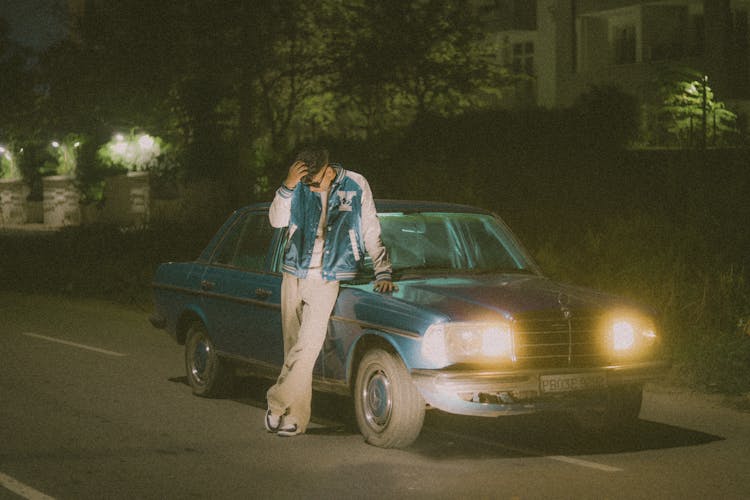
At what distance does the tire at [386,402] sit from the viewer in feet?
26.0

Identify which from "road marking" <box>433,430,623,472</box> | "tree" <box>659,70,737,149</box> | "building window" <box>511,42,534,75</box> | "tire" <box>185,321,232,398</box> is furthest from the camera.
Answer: "building window" <box>511,42,534,75</box>

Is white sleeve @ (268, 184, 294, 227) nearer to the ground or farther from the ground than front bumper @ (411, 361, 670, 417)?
farther from the ground

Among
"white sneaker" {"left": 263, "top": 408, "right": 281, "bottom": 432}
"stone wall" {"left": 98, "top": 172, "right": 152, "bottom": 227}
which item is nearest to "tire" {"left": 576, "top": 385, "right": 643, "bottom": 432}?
"white sneaker" {"left": 263, "top": 408, "right": 281, "bottom": 432}

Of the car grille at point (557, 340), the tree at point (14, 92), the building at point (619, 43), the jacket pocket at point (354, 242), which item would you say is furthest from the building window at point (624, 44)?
the car grille at point (557, 340)

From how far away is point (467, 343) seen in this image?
25.7ft

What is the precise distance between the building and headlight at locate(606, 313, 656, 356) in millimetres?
25546

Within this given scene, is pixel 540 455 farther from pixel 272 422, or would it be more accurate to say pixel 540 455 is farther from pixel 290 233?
pixel 290 233

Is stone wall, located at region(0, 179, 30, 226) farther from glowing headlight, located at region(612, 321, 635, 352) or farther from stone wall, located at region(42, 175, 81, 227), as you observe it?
glowing headlight, located at region(612, 321, 635, 352)

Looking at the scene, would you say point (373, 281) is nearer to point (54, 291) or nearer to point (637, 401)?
point (637, 401)

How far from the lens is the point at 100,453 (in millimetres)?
8180

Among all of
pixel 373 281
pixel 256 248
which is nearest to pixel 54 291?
pixel 256 248

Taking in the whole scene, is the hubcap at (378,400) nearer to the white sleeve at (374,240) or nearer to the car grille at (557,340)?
the white sleeve at (374,240)

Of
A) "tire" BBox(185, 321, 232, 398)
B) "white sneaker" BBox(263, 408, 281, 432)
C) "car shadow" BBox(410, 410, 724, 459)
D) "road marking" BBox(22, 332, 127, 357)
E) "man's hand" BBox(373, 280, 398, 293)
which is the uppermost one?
"man's hand" BBox(373, 280, 398, 293)

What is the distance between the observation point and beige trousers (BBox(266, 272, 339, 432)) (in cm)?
845
